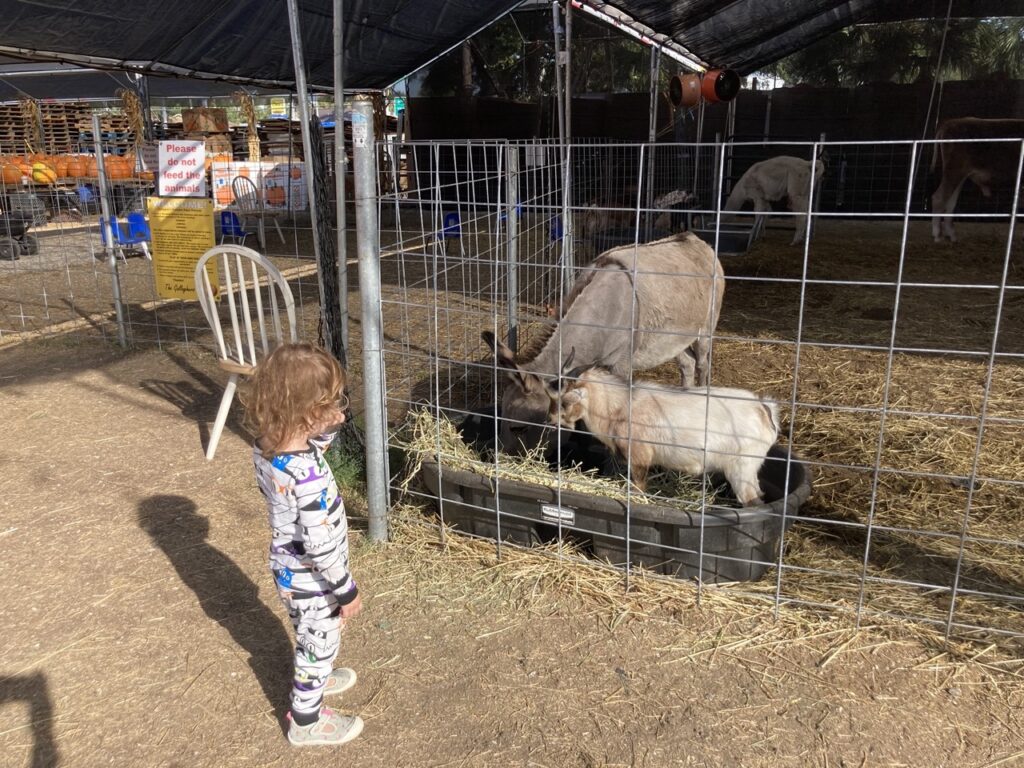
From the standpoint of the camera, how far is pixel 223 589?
3598 mm

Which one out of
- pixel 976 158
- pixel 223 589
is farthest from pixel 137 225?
pixel 976 158

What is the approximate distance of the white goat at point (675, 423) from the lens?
12.0ft

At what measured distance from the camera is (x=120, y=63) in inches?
261

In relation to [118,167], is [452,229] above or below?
below

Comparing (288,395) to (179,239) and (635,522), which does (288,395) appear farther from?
(179,239)

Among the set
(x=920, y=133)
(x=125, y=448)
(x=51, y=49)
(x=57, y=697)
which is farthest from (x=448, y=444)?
(x=920, y=133)

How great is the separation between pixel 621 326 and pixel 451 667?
8.00ft

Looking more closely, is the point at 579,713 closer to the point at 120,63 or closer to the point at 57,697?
the point at 57,697

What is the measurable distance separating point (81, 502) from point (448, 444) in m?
2.10

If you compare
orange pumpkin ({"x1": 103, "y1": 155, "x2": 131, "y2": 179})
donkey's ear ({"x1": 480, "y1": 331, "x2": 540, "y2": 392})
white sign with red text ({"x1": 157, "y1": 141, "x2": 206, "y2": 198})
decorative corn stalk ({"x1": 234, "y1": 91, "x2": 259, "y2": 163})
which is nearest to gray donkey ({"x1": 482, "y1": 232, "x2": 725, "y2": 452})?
donkey's ear ({"x1": 480, "y1": 331, "x2": 540, "y2": 392})

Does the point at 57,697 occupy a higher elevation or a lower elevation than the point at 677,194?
lower

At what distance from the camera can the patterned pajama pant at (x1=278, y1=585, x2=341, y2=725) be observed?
8.68 ft

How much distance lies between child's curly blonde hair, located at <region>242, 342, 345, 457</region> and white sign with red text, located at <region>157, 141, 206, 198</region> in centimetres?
427

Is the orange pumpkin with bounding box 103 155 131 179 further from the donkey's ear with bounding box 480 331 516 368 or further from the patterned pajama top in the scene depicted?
the patterned pajama top
